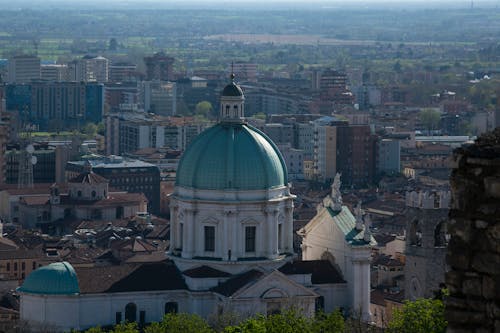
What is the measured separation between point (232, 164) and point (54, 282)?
504 centimetres

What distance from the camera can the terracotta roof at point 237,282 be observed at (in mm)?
47938

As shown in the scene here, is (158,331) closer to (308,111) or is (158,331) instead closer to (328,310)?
(328,310)

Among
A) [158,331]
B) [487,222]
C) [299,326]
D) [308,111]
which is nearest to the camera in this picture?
[487,222]

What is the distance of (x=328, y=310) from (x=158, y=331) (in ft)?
26.7

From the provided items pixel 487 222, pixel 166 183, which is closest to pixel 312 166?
pixel 166 183

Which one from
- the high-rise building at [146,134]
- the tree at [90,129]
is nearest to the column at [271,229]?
the high-rise building at [146,134]

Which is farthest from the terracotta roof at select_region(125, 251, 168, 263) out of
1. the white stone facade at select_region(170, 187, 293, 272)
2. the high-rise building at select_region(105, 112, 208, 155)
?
the high-rise building at select_region(105, 112, 208, 155)

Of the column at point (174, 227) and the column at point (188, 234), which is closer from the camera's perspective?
the column at point (188, 234)

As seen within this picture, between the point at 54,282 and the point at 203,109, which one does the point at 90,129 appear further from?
the point at 54,282

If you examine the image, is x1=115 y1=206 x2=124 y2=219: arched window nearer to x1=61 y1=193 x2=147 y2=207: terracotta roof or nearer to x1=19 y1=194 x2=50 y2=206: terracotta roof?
x1=61 y1=193 x2=147 y2=207: terracotta roof

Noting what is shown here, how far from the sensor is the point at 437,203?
49594mm

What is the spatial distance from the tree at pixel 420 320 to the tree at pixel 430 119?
125m

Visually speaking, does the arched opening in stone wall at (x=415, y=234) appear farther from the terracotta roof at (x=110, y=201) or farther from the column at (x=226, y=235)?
the terracotta roof at (x=110, y=201)

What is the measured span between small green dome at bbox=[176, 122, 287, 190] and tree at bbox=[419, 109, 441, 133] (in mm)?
112098
